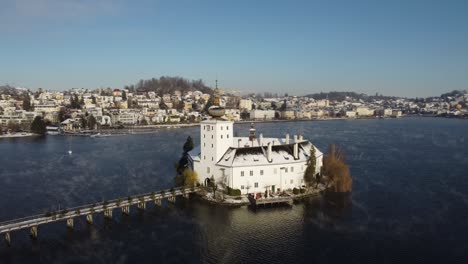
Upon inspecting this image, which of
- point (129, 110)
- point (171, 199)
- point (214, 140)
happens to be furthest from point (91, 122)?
point (214, 140)

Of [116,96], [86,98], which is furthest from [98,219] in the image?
[116,96]

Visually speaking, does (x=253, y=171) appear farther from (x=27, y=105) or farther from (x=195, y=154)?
(x=27, y=105)

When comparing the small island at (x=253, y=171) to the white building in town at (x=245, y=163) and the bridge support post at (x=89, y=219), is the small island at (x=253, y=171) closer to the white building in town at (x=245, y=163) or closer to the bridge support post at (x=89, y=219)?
the white building in town at (x=245, y=163)

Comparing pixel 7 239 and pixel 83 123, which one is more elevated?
pixel 83 123

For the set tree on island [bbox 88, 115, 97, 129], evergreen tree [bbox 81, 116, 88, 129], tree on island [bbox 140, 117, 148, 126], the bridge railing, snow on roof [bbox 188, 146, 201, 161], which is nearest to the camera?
the bridge railing

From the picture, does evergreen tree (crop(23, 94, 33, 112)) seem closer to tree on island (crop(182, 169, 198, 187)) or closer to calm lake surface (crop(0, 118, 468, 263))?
calm lake surface (crop(0, 118, 468, 263))

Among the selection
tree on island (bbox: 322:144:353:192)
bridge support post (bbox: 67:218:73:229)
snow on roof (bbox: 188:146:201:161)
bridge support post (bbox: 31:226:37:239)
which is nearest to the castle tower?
snow on roof (bbox: 188:146:201:161)

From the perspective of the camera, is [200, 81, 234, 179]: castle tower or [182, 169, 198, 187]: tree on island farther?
[182, 169, 198, 187]: tree on island
